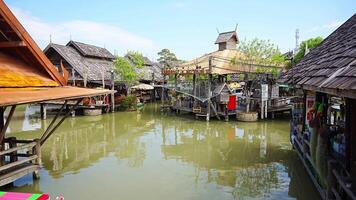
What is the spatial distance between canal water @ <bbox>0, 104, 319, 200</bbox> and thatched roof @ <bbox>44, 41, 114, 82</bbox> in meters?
7.69

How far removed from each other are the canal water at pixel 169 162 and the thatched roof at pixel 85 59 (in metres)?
7.69

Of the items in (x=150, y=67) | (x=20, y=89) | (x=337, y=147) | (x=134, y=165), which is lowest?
(x=134, y=165)

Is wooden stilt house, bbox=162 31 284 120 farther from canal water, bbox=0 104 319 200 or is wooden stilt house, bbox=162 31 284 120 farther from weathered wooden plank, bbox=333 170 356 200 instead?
weathered wooden plank, bbox=333 170 356 200

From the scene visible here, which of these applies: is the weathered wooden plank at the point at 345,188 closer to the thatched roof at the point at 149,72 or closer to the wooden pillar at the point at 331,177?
the wooden pillar at the point at 331,177

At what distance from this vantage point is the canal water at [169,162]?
8.70 metres

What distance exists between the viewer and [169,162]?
11750 millimetres

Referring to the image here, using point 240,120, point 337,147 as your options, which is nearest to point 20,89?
point 337,147

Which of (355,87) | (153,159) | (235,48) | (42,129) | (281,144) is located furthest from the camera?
(235,48)

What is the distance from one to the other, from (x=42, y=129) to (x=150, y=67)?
24.3 metres

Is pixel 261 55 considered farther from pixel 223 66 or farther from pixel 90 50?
pixel 90 50

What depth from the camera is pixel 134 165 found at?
11.3m

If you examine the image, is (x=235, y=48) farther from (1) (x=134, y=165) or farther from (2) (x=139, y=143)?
(1) (x=134, y=165)

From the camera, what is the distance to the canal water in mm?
8695

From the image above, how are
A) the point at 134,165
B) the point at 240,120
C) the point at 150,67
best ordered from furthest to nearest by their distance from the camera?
the point at 150,67 → the point at 240,120 → the point at 134,165
